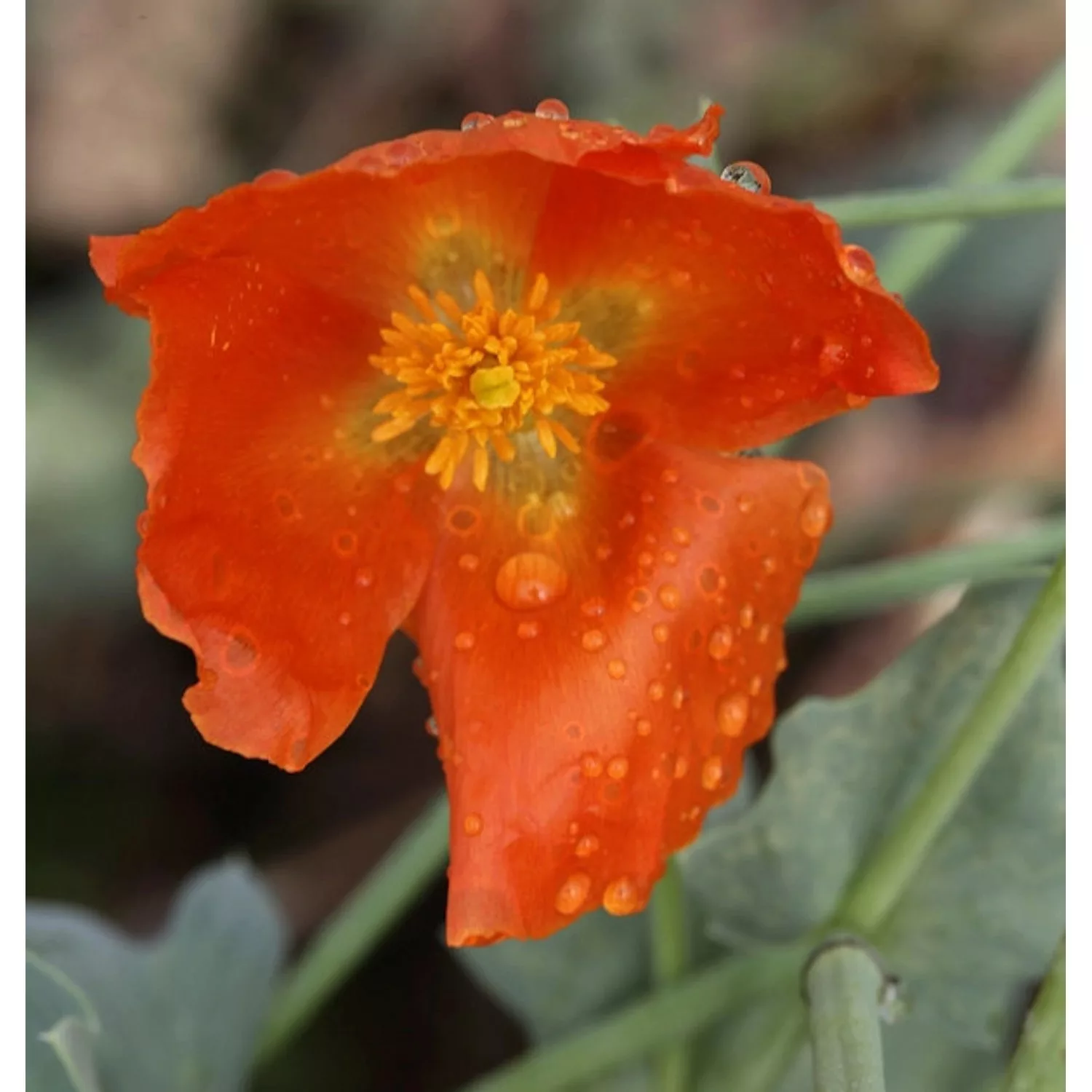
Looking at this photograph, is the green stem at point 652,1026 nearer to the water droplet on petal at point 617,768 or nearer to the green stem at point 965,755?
the green stem at point 965,755

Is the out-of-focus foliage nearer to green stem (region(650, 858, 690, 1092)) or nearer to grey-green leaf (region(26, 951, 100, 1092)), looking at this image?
green stem (region(650, 858, 690, 1092))

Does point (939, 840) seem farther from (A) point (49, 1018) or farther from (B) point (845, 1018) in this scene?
(A) point (49, 1018)

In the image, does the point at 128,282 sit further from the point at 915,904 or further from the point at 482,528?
the point at 915,904

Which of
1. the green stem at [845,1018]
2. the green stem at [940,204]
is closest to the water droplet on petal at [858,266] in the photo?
the green stem at [940,204]

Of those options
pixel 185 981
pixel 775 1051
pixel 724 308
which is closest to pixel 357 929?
pixel 185 981

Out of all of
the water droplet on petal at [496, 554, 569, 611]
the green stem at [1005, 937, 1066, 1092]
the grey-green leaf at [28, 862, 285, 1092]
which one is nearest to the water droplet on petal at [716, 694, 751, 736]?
the water droplet on petal at [496, 554, 569, 611]
